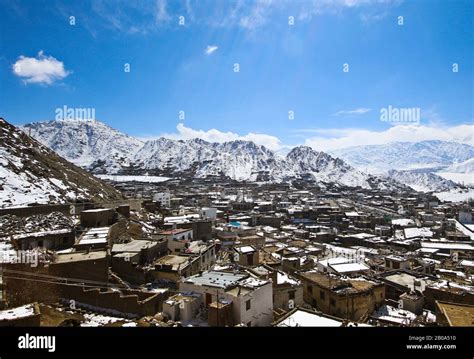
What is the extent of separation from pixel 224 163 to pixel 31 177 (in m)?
87.7

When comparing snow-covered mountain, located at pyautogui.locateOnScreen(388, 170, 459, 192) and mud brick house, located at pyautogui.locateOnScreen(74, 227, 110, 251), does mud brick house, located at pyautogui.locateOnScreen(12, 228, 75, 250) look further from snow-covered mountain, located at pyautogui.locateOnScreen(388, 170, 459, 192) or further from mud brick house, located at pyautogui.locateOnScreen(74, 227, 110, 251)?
snow-covered mountain, located at pyautogui.locateOnScreen(388, 170, 459, 192)

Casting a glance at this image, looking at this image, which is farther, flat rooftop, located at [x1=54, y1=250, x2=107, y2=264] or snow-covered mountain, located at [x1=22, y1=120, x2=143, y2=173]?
snow-covered mountain, located at [x1=22, y1=120, x2=143, y2=173]

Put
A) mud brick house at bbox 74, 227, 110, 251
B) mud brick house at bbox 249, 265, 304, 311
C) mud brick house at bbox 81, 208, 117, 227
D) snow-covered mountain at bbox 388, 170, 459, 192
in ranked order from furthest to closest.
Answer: snow-covered mountain at bbox 388, 170, 459, 192 → mud brick house at bbox 81, 208, 117, 227 → mud brick house at bbox 74, 227, 110, 251 → mud brick house at bbox 249, 265, 304, 311

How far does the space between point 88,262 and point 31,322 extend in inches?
136

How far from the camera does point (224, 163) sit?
110000mm

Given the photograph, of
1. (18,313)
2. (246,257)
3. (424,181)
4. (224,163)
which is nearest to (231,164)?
(224,163)

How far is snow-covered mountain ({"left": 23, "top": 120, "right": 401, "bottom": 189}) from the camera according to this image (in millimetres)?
97369

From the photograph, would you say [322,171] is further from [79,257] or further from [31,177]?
[79,257]

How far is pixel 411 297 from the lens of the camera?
36.3 feet

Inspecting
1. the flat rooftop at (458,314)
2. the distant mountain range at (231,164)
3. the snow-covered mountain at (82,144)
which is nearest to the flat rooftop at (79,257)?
the flat rooftop at (458,314)

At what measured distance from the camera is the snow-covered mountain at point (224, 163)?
9737cm

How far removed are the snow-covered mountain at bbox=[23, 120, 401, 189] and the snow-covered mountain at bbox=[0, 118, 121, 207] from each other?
196ft

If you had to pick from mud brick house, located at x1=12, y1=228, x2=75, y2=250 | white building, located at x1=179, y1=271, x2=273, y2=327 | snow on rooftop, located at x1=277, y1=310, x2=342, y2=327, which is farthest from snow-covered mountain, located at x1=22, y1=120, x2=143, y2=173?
snow on rooftop, located at x1=277, y1=310, x2=342, y2=327
